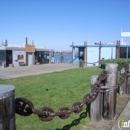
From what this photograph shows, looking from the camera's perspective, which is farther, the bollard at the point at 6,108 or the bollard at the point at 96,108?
the bollard at the point at 96,108

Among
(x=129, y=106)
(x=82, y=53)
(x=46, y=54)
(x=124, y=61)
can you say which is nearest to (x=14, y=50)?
(x=46, y=54)

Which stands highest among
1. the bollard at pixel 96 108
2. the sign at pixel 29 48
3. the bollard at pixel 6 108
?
the sign at pixel 29 48

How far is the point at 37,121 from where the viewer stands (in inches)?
163

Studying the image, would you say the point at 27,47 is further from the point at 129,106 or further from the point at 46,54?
the point at 129,106

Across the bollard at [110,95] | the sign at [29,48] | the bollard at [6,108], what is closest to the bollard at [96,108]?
the bollard at [110,95]

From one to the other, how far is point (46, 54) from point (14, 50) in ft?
27.0

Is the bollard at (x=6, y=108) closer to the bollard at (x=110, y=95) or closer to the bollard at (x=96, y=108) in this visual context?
the bollard at (x=96, y=108)

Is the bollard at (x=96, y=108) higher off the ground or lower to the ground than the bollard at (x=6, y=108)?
lower

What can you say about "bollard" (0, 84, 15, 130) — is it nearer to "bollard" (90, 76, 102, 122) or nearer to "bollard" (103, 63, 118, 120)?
"bollard" (90, 76, 102, 122)

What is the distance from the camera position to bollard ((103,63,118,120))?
387 cm

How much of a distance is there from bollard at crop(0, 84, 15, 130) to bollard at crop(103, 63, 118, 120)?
263 centimetres

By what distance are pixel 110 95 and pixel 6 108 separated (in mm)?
2764

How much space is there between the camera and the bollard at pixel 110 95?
3.87 m

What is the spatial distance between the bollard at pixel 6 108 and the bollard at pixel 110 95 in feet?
8.62
